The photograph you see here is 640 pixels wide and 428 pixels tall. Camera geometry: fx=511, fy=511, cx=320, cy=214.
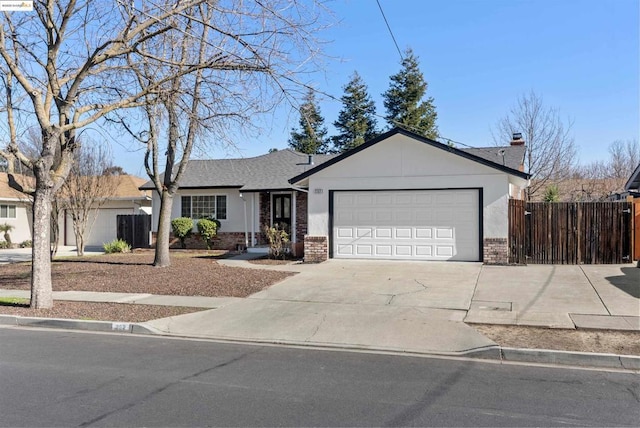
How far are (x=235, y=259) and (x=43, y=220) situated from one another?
30.3 ft

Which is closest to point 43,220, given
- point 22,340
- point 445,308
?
point 22,340

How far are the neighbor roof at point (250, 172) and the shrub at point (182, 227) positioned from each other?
1.68 metres

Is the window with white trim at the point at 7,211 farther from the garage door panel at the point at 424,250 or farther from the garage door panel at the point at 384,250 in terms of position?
the garage door panel at the point at 424,250

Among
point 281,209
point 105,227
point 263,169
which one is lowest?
point 105,227

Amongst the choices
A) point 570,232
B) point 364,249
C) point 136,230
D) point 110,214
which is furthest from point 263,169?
point 570,232

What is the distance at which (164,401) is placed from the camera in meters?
5.13

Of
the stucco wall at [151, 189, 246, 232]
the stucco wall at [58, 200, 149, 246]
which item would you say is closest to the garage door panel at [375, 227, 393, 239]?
the stucco wall at [151, 189, 246, 232]

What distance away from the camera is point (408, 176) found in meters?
16.6

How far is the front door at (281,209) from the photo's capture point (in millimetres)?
23141

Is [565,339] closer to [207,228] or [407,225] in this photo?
[407,225]

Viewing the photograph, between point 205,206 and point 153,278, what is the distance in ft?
34.8

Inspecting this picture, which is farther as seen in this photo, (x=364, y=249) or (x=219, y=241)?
(x=219, y=241)

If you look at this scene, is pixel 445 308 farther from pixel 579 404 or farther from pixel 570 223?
pixel 570 223

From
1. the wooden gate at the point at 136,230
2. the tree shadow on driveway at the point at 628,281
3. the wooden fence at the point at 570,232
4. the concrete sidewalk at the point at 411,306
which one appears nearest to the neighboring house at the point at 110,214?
the wooden gate at the point at 136,230
